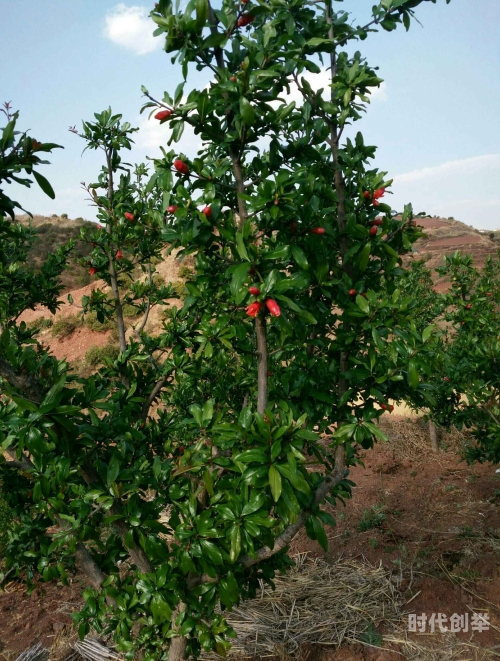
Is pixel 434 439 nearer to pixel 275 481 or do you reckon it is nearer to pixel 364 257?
pixel 364 257

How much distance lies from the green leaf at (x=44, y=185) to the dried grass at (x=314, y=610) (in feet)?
9.22

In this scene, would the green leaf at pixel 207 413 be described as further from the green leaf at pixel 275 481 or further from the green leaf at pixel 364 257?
the green leaf at pixel 364 257

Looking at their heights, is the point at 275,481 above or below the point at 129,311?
below

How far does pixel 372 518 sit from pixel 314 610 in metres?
1.51

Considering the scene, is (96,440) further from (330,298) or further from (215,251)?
(330,298)

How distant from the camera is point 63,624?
3646mm

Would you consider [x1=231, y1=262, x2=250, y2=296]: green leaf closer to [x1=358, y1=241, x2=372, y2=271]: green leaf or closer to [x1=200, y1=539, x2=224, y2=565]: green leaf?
[x1=358, y1=241, x2=372, y2=271]: green leaf

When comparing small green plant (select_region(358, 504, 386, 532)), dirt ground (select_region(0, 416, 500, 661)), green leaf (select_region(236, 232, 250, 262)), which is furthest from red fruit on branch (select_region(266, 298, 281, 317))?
small green plant (select_region(358, 504, 386, 532))

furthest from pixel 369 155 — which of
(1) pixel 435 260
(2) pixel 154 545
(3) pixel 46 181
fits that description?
(1) pixel 435 260

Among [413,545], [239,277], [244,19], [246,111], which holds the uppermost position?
[244,19]

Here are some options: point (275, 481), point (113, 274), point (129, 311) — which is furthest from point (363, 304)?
point (129, 311)

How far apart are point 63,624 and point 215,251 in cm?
306

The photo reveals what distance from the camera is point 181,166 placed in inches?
74.9

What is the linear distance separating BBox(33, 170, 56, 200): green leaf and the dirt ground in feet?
7.86
